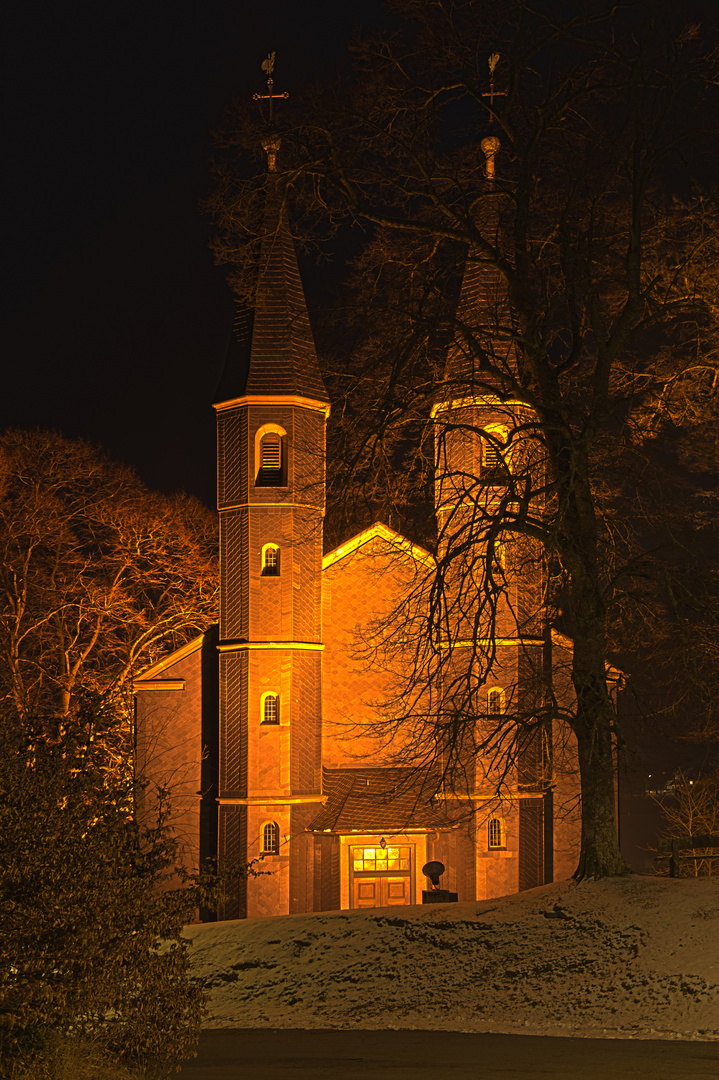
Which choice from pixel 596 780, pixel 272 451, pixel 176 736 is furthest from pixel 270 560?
pixel 596 780

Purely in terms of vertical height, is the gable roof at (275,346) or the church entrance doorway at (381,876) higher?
the gable roof at (275,346)

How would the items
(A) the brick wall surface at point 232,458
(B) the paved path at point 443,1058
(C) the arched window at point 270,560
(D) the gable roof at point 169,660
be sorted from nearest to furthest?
(B) the paved path at point 443,1058 < (C) the arched window at point 270,560 < (A) the brick wall surface at point 232,458 < (D) the gable roof at point 169,660

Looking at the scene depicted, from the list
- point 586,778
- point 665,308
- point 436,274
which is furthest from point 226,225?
→ point 586,778

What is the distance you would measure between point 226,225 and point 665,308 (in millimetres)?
6991

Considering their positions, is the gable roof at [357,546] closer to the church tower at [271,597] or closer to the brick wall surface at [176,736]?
the church tower at [271,597]

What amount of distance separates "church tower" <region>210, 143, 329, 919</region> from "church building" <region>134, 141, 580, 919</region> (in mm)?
42

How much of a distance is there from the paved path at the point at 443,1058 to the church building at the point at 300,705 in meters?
15.9

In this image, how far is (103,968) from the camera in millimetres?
10672

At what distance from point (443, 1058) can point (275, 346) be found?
75.2 feet

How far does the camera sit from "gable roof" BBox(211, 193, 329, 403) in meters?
32.6

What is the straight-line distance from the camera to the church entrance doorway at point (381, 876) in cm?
3116

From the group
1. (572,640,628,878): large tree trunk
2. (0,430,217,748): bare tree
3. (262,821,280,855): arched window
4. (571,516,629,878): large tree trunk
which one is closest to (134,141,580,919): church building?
(262,821,280,855): arched window

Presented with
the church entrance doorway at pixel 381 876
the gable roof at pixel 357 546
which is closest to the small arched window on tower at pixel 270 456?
the gable roof at pixel 357 546

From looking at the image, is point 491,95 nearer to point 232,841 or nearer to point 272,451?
point 272,451
